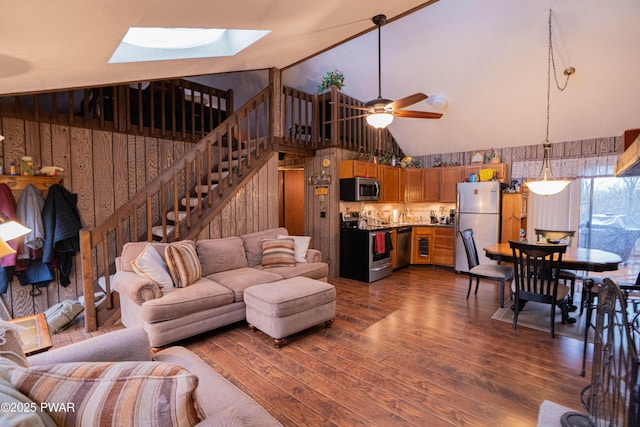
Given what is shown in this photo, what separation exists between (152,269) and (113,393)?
2.39 metres

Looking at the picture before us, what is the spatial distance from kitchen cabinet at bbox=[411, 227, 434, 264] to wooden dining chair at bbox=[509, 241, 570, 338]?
9.38 ft

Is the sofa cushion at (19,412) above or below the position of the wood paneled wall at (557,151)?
below

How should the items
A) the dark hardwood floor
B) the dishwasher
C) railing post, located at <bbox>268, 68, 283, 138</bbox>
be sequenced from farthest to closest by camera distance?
the dishwasher
railing post, located at <bbox>268, 68, 283, 138</bbox>
the dark hardwood floor

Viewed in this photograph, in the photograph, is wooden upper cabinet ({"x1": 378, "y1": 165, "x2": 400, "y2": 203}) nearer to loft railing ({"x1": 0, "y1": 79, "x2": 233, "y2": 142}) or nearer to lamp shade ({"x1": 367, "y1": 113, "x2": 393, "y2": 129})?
lamp shade ({"x1": 367, "y1": 113, "x2": 393, "y2": 129})

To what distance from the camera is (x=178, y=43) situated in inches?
117

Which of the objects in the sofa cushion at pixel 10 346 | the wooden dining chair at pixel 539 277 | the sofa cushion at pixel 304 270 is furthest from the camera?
the sofa cushion at pixel 304 270

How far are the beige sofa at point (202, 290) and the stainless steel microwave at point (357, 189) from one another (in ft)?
5.12

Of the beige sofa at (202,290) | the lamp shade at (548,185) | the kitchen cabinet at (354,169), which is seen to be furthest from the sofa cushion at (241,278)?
the lamp shade at (548,185)

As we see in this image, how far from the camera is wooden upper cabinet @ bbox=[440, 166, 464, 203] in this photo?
6234 millimetres

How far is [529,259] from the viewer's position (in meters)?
3.24

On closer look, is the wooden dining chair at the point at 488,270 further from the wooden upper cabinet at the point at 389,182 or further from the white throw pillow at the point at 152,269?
the white throw pillow at the point at 152,269

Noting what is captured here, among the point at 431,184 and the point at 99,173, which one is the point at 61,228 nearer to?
the point at 99,173

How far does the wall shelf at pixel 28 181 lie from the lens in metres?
3.32

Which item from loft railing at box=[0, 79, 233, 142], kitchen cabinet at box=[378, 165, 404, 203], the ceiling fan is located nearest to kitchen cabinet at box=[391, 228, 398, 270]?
kitchen cabinet at box=[378, 165, 404, 203]
